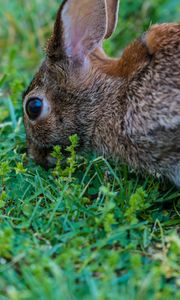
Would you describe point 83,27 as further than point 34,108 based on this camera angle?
No

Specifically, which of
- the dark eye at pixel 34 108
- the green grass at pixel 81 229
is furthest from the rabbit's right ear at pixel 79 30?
the green grass at pixel 81 229

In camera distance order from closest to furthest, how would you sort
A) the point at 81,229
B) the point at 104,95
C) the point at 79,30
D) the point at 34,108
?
the point at 81,229
the point at 104,95
the point at 79,30
the point at 34,108

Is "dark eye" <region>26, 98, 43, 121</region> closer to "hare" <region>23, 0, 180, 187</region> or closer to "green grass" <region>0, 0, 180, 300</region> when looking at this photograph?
"hare" <region>23, 0, 180, 187</region>

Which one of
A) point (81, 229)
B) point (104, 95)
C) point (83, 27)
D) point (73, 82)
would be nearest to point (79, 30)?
point (83, 27)

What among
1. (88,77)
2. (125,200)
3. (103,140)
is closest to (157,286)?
(125,200)

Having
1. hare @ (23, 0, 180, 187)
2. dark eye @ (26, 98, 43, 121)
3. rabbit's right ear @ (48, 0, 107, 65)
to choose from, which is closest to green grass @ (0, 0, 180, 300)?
hare @ (23, 0, 180, 187)

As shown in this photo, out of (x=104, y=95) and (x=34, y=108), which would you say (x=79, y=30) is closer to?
(x=104, y=95)

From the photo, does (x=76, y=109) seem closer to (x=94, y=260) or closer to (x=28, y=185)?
(x=28, y=185)
